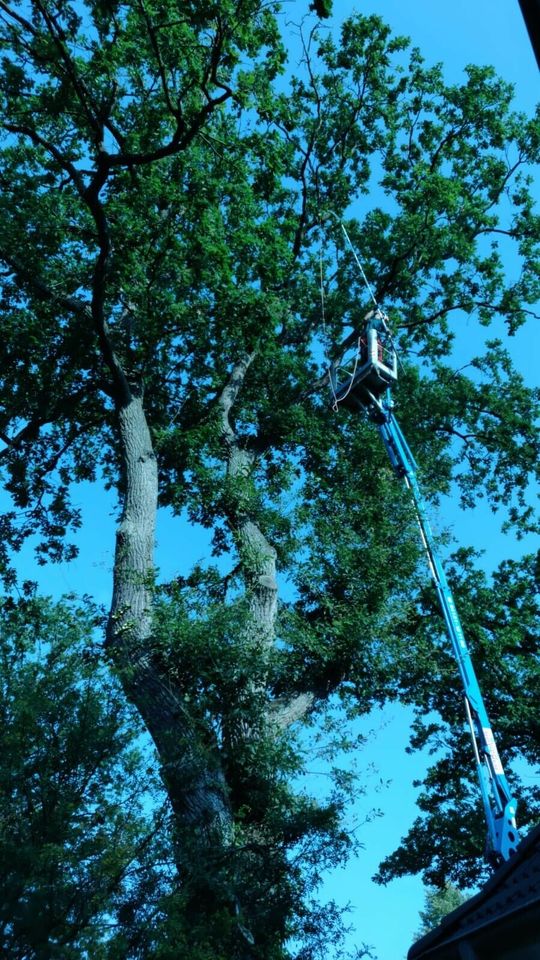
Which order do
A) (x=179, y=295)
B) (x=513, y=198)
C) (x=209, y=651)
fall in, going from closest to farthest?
(x=209, y=651), (x=179, y=295), (x=513, y=198)

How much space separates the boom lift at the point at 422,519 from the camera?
831cm

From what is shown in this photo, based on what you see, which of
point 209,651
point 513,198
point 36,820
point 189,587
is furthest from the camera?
point 513,198

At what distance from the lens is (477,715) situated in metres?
9.21

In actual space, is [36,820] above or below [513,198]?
below

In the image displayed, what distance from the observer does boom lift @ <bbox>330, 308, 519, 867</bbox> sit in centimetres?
831

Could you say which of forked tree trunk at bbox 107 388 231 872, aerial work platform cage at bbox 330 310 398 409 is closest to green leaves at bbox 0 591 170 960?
forked tree trunk at bbox 107 388 231 872

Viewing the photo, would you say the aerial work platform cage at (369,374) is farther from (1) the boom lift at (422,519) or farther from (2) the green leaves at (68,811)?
(2) the green leaves at (68,811)

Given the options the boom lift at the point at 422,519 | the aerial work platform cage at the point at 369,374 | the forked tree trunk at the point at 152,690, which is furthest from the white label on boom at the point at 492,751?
the aerial work platform cage at the point at 369,374

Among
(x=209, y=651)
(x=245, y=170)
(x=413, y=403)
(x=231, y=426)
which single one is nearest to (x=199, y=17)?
(x=245, y=170)

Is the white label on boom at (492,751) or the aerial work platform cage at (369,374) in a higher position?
the aerial work platform cage at (369,374)

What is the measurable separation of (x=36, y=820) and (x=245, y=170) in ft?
32.8

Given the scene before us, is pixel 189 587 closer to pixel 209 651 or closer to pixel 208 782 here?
pixel 209 651

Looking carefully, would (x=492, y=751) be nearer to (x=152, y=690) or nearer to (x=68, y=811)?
(x=152, y=690)

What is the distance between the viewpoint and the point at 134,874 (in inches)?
272
